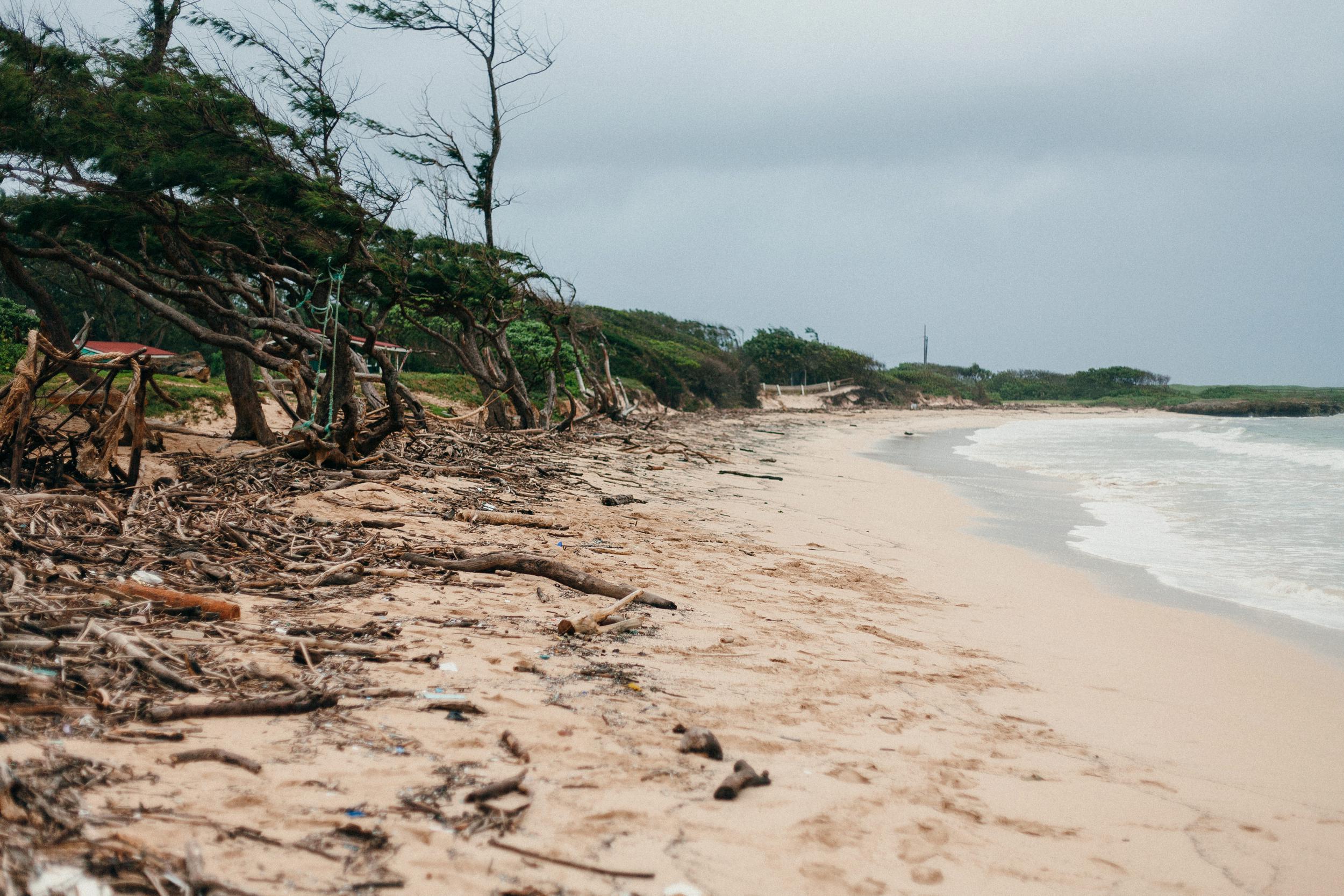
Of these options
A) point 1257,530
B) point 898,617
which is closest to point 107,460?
point 898,617

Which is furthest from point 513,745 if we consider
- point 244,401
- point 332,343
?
point 244,401

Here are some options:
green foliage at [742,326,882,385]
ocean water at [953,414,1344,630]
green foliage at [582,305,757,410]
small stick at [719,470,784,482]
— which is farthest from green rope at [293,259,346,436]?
green foliage at [742,326,882,385]

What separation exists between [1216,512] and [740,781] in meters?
11.1

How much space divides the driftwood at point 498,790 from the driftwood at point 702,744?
24.1 inches

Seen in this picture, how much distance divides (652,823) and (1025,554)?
22.3 feet

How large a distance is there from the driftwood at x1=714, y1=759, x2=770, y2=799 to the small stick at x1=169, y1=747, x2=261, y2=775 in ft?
4.45

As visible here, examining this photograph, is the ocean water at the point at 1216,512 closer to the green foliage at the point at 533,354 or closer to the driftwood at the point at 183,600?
the driftwood at the point at 183,600

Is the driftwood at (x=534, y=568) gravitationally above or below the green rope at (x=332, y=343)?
below

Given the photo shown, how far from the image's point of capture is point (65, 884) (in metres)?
1.73

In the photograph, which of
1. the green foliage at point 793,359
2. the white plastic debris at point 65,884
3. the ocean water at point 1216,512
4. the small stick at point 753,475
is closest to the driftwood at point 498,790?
the white plastic debris at point 65,884

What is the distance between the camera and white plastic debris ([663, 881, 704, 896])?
209cm

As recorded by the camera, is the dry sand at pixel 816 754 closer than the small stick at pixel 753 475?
Yes

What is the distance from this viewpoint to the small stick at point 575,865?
2.12 meters

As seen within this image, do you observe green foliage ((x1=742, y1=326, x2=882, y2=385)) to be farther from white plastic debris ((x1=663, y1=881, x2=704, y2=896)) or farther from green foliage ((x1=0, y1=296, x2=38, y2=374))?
white plastic debris ((x1=663, y1=881, x2=704, y2=896))
